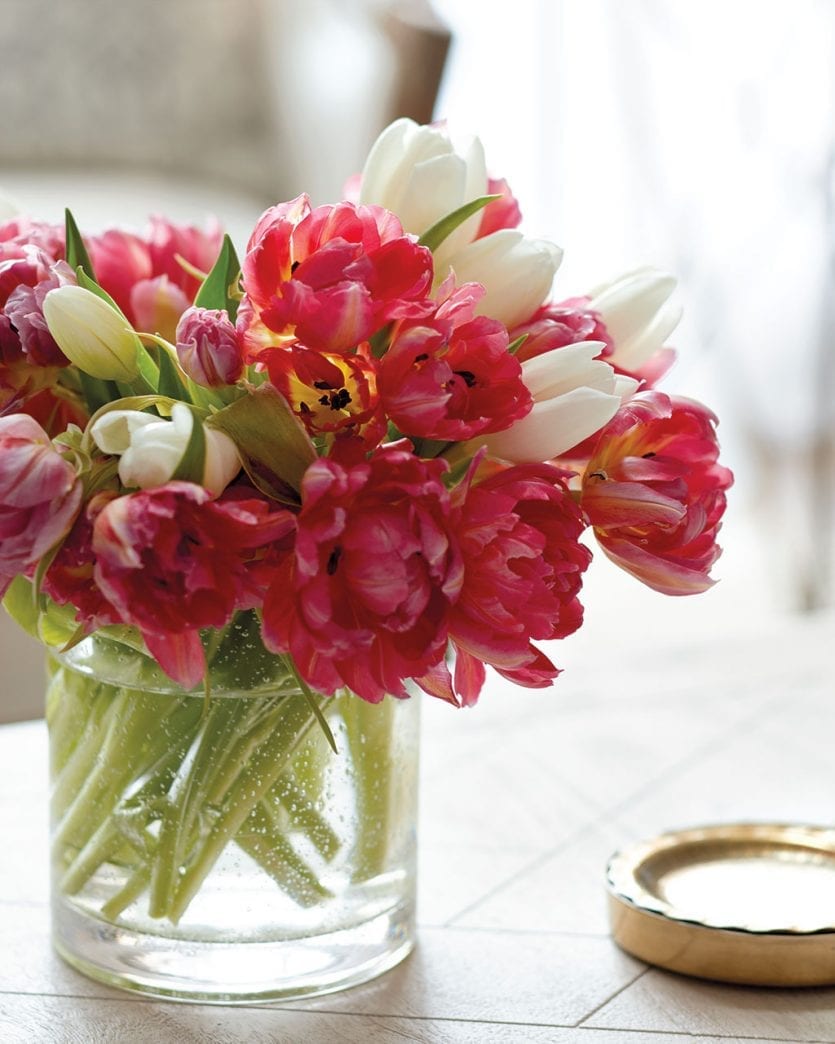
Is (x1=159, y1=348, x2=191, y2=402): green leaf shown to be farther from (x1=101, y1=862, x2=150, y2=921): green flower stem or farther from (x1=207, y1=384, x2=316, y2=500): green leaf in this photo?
(x1=101, y1=862, x2=150, y2=921): green flower stem

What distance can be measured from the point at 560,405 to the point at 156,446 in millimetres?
135

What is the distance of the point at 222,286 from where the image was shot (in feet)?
1.76

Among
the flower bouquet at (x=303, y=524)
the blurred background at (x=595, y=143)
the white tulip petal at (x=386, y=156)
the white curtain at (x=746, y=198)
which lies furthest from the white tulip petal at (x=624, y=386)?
the white curtain at (x=746, y=198)

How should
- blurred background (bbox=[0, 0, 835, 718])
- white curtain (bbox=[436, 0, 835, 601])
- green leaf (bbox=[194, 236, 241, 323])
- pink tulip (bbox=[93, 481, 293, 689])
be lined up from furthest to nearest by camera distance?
white curtain (bbox=[436, 0, 835, 601]), blurred background (bbox=[0, 0, 835, 718]), green leaf (bbox=[194, 236, 241, 323]), pink tulip (bbox=[93, 481, 293, 689])

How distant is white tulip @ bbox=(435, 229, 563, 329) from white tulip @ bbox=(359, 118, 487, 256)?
0.04 ft

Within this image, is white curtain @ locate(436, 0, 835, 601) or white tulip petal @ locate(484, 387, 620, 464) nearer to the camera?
white tulip petal @ locate(484, 387, 620, 464)

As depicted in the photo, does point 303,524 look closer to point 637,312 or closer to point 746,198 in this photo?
point 637,312

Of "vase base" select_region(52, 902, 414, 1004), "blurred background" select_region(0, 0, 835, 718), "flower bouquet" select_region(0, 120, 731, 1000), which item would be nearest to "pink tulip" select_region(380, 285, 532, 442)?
"flower bouquet" select_region(0, 120, 731, 1000)

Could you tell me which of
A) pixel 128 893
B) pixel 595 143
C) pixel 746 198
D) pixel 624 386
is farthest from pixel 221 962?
pixel 595 143

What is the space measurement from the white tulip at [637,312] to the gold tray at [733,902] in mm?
218

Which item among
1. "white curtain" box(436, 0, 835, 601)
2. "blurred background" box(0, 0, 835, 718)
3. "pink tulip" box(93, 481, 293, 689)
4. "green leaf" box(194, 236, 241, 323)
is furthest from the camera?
"white curtain" box(436, 0, 835, 601)

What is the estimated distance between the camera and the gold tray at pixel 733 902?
59cm

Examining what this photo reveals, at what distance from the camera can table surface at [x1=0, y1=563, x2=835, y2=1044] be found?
0.56m

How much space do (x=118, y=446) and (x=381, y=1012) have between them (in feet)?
0.80
